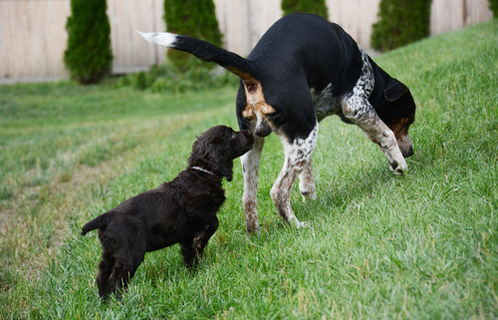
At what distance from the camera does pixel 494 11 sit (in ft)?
42.1

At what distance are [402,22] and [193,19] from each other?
718 cm

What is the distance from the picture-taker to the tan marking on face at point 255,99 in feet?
10.6

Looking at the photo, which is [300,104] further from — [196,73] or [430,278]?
[196,73]

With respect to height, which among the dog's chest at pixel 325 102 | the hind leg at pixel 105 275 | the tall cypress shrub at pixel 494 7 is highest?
the tall cypress shrub at pixel 494 7

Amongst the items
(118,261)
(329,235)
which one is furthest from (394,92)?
(118,261)

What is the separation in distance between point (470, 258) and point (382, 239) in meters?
0.54

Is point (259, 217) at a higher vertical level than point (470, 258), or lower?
lower

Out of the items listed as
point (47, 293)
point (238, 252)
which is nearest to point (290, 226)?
point (238, 252)

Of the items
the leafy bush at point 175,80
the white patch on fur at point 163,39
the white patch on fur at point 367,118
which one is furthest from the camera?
the leafy bush at point 175,80

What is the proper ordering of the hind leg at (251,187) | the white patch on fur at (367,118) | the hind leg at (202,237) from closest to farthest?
the hind leg at (202,237)
the hind leg at (251,187)
the white patch on fur at (367,118)

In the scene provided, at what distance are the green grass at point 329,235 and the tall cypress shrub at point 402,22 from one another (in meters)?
7.12

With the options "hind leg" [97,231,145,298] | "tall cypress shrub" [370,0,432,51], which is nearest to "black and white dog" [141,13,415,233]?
"hind leg" [97,231,145,298]

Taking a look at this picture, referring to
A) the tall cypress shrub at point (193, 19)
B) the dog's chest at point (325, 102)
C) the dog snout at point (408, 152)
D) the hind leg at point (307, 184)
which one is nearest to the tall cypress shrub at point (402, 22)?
the tall cypress shrub at point (193, 19)

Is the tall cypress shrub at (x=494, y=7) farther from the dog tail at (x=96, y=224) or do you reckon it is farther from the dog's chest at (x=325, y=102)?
Answer: the dog tail at (x=96, y=224)
